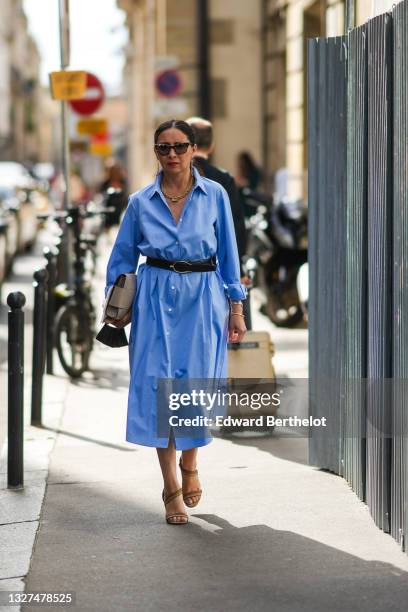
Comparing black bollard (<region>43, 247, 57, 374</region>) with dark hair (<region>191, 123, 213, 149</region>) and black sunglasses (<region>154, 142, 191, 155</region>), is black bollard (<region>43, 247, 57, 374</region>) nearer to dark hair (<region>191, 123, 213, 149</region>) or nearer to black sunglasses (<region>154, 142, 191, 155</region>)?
dark hair (<region>191, 123, 213, 149</region>)

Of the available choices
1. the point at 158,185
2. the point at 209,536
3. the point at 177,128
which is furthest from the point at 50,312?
the point at 209,536

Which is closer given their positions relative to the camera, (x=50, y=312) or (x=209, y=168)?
(x=209, y=168)

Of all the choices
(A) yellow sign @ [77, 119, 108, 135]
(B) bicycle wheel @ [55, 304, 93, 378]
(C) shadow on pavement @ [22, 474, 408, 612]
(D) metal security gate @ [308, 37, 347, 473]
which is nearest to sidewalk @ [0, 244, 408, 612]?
(C) shadow on pavement @ [22, 474, 408, 612]

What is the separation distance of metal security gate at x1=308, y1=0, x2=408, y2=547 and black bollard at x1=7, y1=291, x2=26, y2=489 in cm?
142

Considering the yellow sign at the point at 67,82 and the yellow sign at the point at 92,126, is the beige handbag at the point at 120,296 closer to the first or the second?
the yellow sign at the point at 67,82

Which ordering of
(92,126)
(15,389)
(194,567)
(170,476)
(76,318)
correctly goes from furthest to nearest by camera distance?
(92,126) < (76,318) < (15,389) < (170,476) < (194,567)

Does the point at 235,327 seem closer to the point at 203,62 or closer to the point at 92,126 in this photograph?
the point at 92,126

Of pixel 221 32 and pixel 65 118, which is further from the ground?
pixel 221 32

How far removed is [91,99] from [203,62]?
7591 millimetres

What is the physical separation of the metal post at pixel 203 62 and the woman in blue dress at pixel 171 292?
2141 centimetres

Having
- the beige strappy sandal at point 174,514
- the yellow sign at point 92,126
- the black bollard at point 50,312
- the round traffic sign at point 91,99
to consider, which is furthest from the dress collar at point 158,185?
the yellow sign at point 92,126

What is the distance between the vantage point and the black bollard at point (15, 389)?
662 centimetres

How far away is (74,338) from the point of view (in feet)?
34.2

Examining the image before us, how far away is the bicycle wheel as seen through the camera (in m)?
10.4
